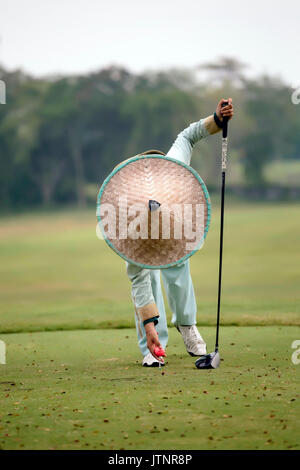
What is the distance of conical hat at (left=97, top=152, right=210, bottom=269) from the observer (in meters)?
4.80

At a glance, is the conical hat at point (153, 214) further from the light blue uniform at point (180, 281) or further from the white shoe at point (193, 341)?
the white shoe at point (193, 341)

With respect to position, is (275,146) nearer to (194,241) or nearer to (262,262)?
(262,262)

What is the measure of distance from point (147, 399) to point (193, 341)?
1390 mm

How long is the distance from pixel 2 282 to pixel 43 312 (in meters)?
6.98

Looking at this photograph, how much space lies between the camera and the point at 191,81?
6281 cm

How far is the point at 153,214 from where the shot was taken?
15.6 ft

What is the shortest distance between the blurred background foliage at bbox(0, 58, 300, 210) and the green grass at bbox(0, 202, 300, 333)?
1613cm

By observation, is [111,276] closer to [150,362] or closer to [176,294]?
[176,294]

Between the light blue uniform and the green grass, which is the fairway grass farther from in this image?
the green grass

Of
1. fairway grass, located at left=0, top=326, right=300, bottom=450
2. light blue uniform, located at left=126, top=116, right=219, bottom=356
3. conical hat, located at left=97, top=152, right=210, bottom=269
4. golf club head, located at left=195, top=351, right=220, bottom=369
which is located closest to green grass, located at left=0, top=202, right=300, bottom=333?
fairway grass, located at left=0, top=326, right=300, bottom=450

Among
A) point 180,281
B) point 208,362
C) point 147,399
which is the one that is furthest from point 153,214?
point 147,399

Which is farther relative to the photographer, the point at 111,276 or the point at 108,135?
the point at 108,135

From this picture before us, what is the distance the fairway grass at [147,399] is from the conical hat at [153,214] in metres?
0.76

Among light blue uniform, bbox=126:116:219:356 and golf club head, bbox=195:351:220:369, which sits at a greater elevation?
light blue uniform, bbox=126:116:219:356
